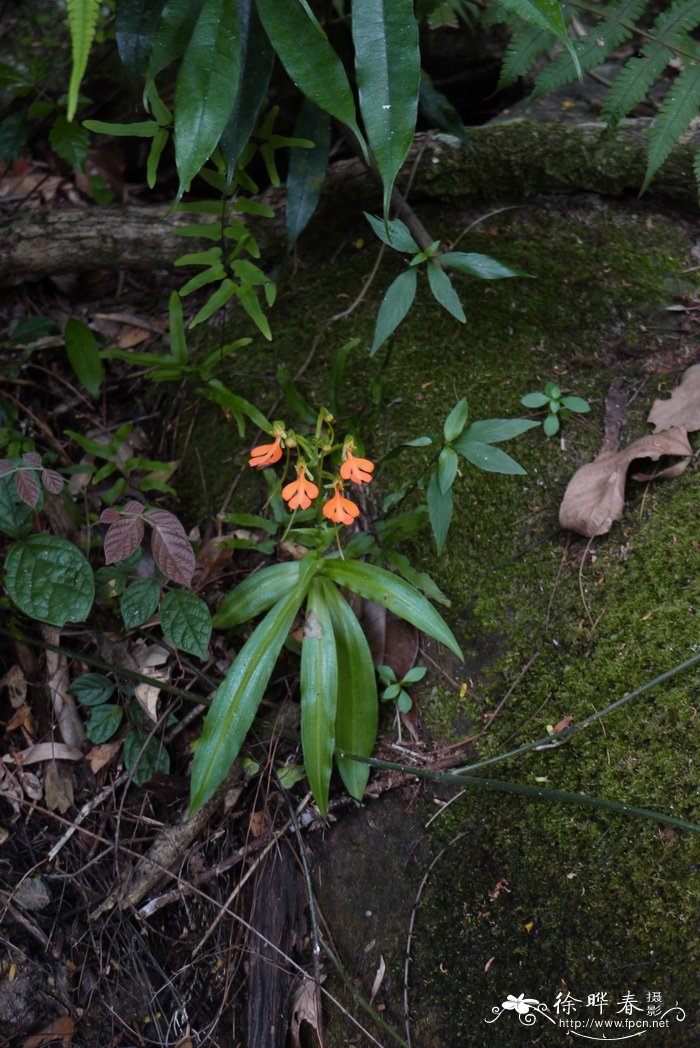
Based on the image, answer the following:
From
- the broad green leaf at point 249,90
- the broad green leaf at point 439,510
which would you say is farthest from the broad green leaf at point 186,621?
the broad green leaf at point 249,90

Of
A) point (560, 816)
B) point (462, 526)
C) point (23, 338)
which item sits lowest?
point (560, 816)

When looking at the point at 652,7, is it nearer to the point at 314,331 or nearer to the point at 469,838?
the point at 314,331

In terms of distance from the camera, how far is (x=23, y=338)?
2375 millimetres

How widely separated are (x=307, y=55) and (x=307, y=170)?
776mm

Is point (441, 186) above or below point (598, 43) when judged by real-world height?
below

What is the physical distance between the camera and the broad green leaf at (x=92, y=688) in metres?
2.01

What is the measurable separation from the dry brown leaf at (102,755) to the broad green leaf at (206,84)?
1361mm

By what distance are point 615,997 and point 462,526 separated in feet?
3.40

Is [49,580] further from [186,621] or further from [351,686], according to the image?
[351,686]

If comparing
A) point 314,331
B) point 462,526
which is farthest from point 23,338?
point 462,526

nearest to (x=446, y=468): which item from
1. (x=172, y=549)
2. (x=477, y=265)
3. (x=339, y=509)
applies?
(x=339, y=509)

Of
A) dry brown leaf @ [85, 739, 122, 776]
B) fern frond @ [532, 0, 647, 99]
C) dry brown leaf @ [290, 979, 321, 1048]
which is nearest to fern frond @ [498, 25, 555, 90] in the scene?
fern frond @ [532, 0, 647, 99]

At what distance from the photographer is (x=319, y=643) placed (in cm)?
178

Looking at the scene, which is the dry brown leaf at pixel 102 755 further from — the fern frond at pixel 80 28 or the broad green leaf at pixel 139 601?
the fern frond at pixel 80 28
